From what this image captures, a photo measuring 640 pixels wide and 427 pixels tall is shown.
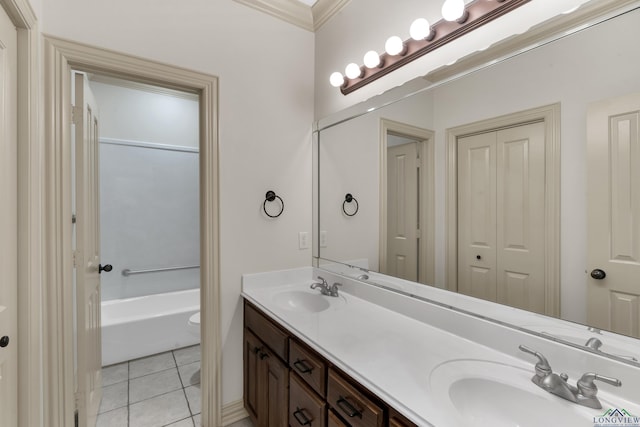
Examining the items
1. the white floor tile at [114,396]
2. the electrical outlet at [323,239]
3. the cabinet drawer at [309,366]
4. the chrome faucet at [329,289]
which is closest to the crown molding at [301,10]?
the electrical outlet at [323,239]

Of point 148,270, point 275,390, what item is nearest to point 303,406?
point 275,390

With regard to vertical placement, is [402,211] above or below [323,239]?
above

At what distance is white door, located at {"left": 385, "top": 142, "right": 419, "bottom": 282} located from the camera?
1.46 meters

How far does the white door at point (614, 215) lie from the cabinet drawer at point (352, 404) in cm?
72

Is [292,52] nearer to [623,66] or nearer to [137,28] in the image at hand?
[137,28]

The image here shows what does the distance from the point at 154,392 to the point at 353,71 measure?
98.7 inches

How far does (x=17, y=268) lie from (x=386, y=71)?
6.06 feet

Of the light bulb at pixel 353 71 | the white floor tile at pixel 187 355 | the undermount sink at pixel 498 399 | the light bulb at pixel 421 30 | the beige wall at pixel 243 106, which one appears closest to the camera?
the undermount sink at pixel 498 399

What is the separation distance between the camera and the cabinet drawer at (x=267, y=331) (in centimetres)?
134

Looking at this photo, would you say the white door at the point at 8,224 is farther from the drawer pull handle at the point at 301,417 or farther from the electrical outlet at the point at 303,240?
the electrical outlet at the point at 303,240

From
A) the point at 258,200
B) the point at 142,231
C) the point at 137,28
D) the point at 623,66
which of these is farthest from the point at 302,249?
the point at 142,231

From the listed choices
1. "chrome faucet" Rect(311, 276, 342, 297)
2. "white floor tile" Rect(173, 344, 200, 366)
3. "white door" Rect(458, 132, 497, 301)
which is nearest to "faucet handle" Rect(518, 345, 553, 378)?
"white door" Rect(458, 132, 497, 301)

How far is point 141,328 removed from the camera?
2.51 m

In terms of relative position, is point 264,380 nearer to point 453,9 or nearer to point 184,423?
point 184,423
